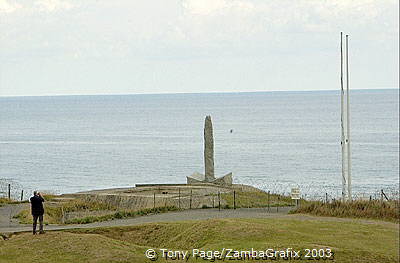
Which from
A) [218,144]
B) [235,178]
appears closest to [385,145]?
[218,144]

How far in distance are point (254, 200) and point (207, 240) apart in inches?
552

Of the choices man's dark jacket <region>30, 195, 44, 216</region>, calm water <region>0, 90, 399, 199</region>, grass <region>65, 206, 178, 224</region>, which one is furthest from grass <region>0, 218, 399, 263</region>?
calm water <region>0, 90, 399, 199</region>

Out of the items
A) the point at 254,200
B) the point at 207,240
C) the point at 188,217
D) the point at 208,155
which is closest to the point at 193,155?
the point at 208,155

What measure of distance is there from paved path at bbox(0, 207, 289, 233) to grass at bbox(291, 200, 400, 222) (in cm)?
123

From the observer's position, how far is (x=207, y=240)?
947 inches

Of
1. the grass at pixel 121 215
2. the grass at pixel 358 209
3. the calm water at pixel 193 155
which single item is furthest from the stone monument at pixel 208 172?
the calm water at pixel 193 155

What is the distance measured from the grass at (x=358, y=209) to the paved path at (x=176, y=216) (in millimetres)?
1230

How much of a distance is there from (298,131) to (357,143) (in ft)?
98.3

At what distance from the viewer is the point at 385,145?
107m

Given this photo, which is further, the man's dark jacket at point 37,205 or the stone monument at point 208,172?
the stone monument at point 208,172

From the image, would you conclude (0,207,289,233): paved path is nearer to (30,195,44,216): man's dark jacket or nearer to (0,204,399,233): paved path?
(0,204,399,233): paved path

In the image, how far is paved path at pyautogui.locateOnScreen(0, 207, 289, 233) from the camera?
2898 centimetres

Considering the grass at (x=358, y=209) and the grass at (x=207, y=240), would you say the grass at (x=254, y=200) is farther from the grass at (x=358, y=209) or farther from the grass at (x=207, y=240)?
the grass at (x=207, y=240)

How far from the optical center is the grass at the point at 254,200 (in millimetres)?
36188
